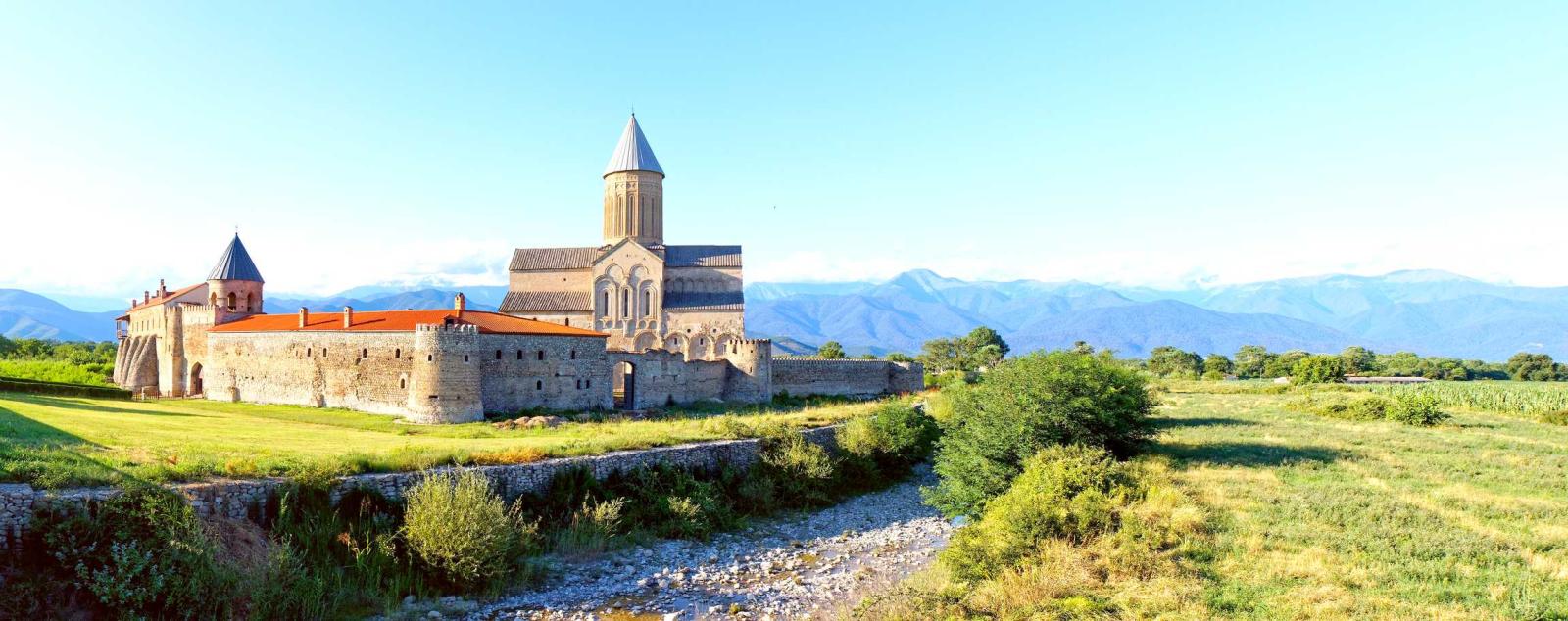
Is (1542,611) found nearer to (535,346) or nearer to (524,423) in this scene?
(524,423)

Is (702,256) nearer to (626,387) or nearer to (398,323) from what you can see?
(626,387)

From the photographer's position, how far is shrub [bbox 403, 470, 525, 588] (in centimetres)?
1333

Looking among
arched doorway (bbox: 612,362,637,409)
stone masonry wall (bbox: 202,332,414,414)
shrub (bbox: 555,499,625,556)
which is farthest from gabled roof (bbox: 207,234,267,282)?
shrub (bbox: 555,499,625,556)

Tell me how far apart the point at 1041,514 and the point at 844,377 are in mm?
28226

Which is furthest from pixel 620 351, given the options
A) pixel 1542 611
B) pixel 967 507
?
pixel 1542 611

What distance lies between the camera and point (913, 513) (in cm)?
2067

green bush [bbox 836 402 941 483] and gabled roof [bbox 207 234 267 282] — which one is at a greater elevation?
gabled roof [bbox 207 234 267 282]

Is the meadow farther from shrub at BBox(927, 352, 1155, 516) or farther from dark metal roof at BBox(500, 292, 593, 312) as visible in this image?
dark metal roof at BBox(500, 292, 593, 312)

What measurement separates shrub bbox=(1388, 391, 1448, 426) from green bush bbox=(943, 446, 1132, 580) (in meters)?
16.2

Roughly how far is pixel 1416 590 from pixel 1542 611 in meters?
1.11

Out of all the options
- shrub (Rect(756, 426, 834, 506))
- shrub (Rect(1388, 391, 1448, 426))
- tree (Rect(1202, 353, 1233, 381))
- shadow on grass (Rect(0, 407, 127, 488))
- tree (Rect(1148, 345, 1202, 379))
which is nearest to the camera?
shadow on grass (Rect(0, 407, 127, 488))

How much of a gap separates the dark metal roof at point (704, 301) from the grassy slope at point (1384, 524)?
25615mm

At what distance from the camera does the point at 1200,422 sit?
27.5 m

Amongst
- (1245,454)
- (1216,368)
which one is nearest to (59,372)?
(1245,454)
